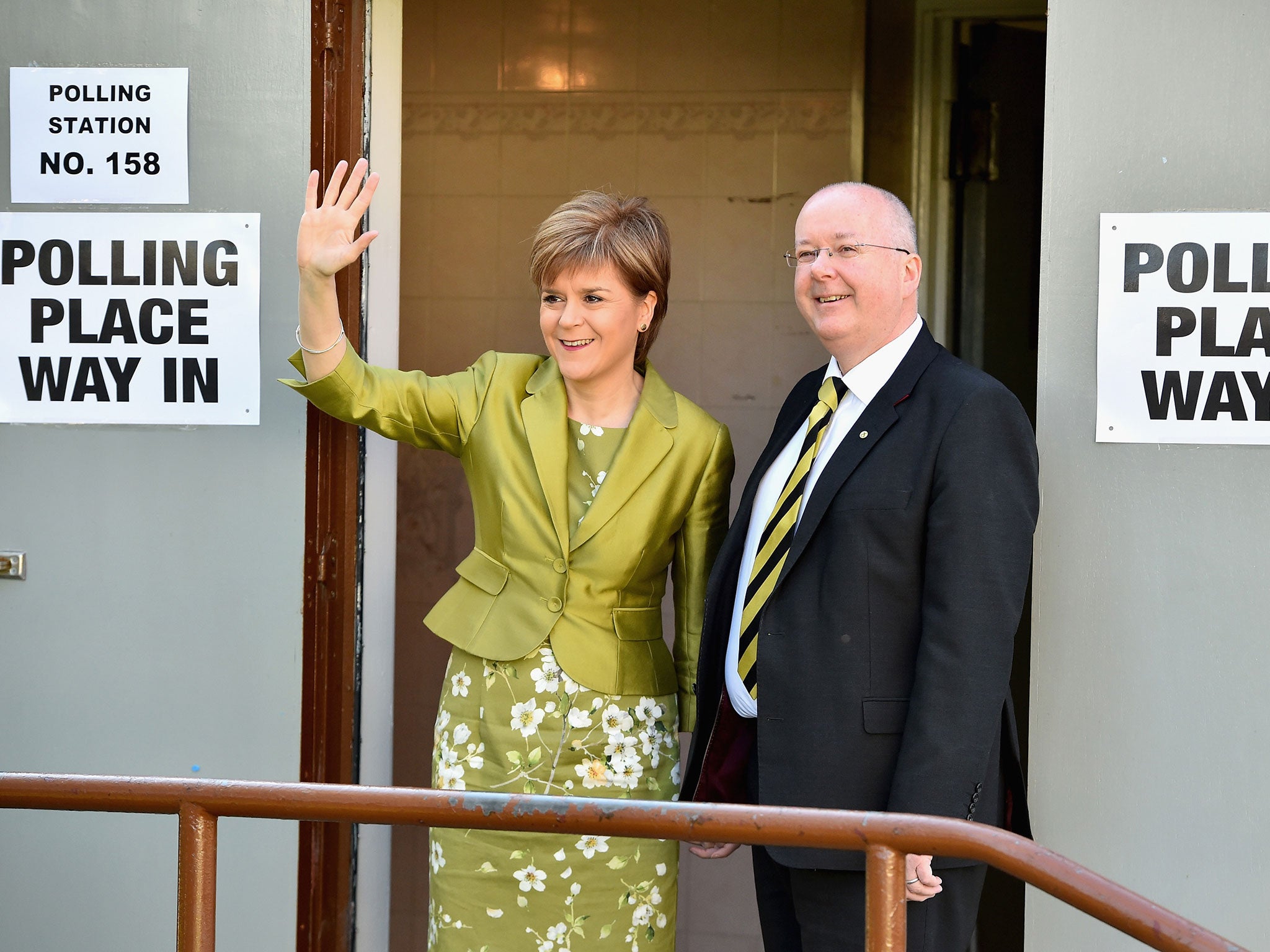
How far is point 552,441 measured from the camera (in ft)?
8.09

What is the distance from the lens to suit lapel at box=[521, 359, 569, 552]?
7.99 feet

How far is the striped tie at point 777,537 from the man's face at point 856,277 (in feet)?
0.30

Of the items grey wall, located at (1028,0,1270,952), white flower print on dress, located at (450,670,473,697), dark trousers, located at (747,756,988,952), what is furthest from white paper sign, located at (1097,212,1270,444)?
white flower print on dress, located at (450,670,473,697)

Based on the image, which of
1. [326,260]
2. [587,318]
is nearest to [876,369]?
[587,318]

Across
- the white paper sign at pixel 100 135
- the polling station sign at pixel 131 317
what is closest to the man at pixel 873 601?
the polling station sign at pixel 131 317

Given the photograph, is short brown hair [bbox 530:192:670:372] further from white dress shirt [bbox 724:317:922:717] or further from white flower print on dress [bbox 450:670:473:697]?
white flower print on dress [bbox 450:670:473:697]

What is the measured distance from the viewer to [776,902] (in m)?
2.33

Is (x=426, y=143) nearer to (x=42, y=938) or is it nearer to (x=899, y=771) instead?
(x=42, y=938)

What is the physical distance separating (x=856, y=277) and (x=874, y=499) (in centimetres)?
38

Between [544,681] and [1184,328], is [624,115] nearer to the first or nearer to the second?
[1184,328]

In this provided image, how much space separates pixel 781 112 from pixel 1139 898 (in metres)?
2.85

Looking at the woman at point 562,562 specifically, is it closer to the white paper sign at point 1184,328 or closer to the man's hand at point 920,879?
the man's hand at point 920,879

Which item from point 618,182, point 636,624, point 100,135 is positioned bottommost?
point 636,624

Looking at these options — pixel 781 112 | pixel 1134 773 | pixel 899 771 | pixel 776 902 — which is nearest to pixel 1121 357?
pixel 1134 773
